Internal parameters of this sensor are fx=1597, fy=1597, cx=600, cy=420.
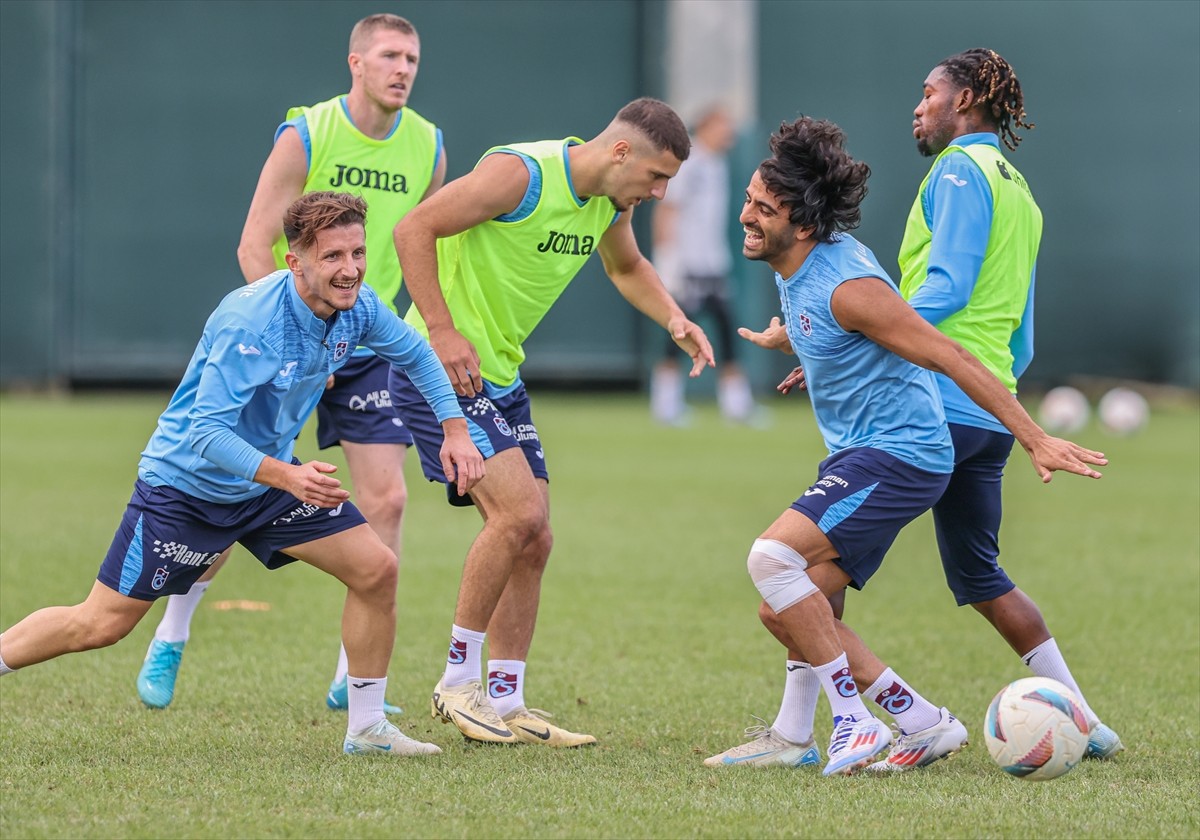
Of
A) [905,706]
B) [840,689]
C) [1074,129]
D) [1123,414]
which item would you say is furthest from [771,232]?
[1074,129]

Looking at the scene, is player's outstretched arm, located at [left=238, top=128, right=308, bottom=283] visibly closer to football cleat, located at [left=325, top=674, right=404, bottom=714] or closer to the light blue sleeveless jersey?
football cleat, located at [left=325, top=674, right=404, bottom=714]

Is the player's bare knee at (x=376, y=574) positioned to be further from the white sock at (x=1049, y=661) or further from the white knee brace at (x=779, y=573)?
the white sock at (x=1049, y=661)

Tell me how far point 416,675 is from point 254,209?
1909 millimetres

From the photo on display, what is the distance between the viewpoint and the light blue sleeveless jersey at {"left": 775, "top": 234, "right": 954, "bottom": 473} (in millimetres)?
4785

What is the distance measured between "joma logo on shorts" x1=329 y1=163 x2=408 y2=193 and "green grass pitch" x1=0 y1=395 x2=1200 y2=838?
1914 millimetres

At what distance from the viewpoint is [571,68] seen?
2023cm

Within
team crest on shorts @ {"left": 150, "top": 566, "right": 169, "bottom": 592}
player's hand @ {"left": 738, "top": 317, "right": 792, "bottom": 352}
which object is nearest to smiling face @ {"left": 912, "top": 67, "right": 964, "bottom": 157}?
player's hand @ {"left": 738, "top": 317, "right": 792, "bottom": 352}

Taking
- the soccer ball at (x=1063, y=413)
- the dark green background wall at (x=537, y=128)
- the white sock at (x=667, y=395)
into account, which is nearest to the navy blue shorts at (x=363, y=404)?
the white sock at (x=667, y=395)

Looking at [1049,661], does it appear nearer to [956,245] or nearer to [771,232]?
[956,245]

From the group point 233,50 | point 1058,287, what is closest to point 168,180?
point 233,50

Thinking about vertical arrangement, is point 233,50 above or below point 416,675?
above

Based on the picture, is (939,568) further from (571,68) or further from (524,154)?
(571,68)

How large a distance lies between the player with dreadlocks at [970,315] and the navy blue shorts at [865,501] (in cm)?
32

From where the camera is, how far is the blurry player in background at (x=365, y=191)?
6.04 meters
